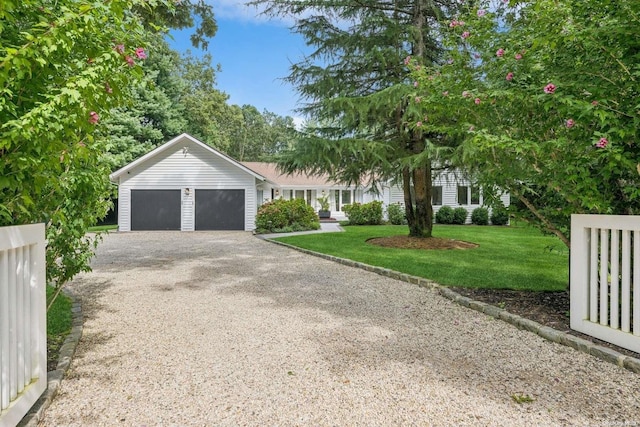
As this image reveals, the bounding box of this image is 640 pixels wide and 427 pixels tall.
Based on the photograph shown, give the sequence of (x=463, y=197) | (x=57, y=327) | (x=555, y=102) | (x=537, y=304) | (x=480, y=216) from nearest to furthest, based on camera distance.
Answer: (x=555, y=102) < (x=57, y=327) < (x=537, y=304) < (x=480, y=216) < (x=463, y=197)

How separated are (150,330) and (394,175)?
995 centimetres

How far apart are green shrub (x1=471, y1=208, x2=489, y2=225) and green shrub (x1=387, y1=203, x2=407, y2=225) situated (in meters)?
4.25

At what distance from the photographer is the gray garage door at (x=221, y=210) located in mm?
18875

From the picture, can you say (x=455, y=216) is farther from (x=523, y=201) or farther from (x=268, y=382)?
(x=268, y=382)

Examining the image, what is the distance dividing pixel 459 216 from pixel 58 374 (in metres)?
22.1

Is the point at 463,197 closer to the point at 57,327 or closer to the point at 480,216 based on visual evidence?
the point at 480,216

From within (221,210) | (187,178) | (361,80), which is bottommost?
(221,210)

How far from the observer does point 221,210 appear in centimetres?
1891

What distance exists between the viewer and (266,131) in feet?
161

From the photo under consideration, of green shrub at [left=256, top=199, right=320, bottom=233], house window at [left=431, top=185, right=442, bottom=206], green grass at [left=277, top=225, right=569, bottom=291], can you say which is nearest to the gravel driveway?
green grass at [left=277, top=225, right=569, bottom=291]

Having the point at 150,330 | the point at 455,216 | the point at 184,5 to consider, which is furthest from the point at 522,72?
the point at 455,216

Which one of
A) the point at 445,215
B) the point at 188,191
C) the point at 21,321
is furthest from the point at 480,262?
the point at 188,191

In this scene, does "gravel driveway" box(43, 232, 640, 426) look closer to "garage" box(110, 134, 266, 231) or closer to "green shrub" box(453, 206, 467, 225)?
"garage" box(110, 134, 266, 231)

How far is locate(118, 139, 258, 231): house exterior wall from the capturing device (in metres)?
18.6
